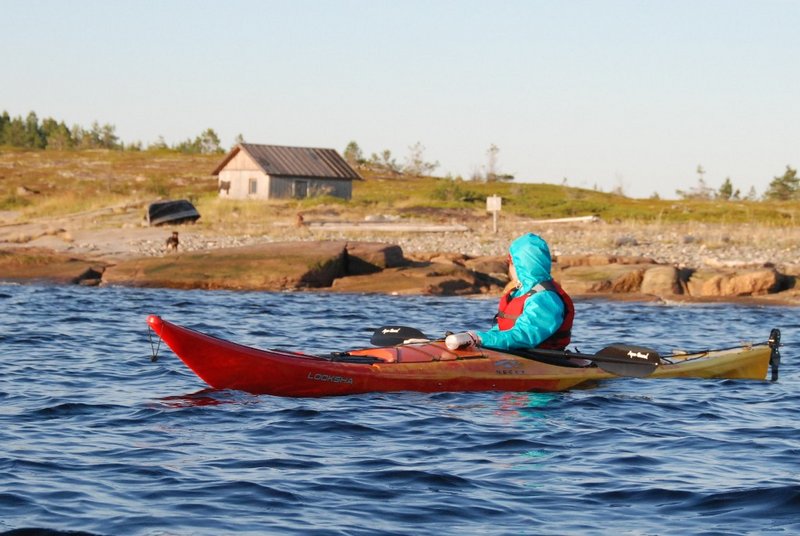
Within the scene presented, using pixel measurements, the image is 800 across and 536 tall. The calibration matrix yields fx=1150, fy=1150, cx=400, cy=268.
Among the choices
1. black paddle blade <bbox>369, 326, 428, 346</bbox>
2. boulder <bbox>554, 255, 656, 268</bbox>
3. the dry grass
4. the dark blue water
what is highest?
the dry grass

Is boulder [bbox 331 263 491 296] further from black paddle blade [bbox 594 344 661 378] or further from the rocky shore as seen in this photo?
black paddle blade [bbox 594 344 661 378]

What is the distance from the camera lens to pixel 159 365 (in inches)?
432

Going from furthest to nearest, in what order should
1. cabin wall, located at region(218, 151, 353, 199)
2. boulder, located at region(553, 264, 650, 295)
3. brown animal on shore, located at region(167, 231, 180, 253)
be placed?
cabin wall, located at region(218, 151, 353, 199), brown animal on shore, located at region(167, 231, 180, 253), boulder, located at region(553, 264, 650, 295)

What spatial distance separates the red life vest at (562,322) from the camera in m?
9.63

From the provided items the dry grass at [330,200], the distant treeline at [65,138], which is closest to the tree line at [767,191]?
the dry grass at [330,200]

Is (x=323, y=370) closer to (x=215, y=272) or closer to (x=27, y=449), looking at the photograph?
(x=27, y=449)

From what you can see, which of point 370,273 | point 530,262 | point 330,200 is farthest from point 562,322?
point 330,200

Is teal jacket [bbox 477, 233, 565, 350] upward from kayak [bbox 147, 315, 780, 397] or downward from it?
upward

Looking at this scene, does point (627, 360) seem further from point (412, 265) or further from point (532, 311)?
point (412, 265)

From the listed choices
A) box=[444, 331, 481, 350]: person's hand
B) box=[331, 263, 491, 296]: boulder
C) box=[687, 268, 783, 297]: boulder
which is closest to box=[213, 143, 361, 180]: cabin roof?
box=[331, 263, 491, 296]: boulder

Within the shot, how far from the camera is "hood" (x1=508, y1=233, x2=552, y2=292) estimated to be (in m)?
9.61

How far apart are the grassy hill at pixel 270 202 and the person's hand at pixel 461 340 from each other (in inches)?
883

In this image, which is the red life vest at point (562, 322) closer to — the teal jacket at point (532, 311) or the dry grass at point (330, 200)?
the teal jacket at point (532, 311)

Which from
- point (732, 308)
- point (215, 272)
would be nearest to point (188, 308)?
point (215, 272)
